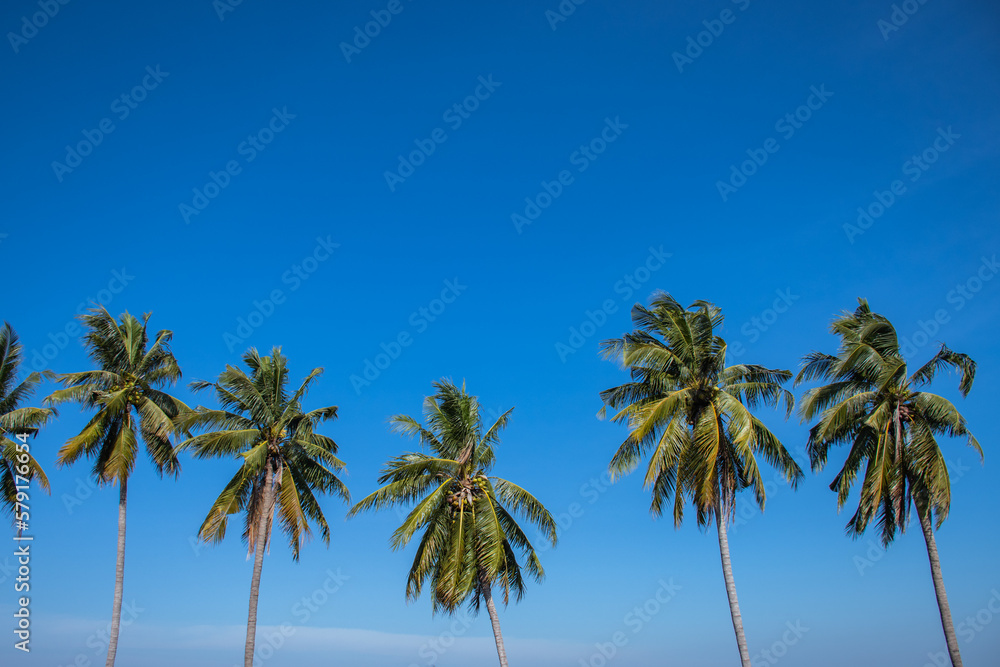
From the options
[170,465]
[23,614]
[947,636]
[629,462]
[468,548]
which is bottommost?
[947,636]

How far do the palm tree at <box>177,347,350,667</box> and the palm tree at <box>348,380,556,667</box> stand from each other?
11.8 ft

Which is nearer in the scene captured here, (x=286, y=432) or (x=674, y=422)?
(x=674, y=422)

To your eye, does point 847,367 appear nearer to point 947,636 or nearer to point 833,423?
point 833,423

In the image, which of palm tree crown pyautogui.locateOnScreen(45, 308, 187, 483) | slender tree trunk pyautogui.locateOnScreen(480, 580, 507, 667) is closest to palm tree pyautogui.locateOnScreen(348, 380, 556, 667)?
slender tree trunk pyautogui.locateOnScreen(480, 580, 507, 667)

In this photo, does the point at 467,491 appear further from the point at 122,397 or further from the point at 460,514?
the point at 122,397

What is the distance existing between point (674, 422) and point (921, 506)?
31.9ft

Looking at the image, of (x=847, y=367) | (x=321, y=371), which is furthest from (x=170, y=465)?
(x=847, y=367)

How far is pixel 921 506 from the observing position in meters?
26.8

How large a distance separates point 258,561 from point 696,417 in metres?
18.8

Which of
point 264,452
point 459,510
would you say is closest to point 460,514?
point 459,510

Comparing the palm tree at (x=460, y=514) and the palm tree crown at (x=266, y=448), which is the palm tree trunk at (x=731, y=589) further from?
the palm tree crown at (x=266, y=448)

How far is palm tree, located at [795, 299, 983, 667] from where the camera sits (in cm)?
2609

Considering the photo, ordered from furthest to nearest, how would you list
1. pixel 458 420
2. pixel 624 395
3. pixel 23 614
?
pixel 458 420 → pixel 624 395 → pixel 23 614

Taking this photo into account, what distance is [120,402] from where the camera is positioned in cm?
3064
